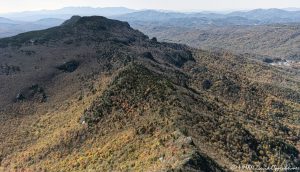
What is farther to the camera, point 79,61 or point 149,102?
point 79,61

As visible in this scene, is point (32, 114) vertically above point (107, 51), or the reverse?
point (107, 51)

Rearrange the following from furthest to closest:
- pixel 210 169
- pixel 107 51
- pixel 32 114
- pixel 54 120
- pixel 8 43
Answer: pixel 8 43
pixel 107 51
pixel 32 114
pixel 54 120
pixel 210 169

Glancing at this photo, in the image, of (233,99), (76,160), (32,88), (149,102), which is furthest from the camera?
(233,99)

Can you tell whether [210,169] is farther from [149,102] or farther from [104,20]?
[104,20]

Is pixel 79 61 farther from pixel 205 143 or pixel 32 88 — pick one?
pixel 205 143

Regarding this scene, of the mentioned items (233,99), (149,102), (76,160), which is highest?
(149,102)

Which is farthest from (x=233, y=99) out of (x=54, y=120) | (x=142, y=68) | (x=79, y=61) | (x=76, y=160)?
(x=76, y=160)
